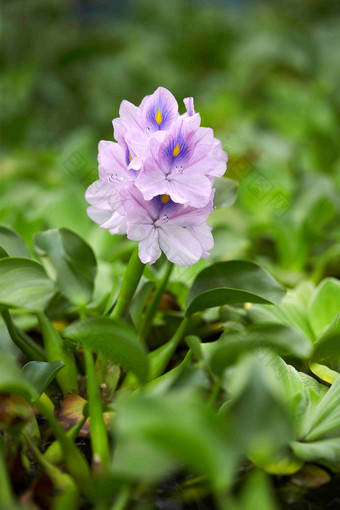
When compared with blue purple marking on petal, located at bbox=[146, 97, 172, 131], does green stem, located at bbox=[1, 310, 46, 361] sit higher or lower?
lower

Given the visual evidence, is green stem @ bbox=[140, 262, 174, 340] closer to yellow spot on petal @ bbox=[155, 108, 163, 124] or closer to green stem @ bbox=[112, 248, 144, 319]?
green stem @ bbox=[112, 248, 144, 319]

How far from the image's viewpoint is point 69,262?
0.81 m

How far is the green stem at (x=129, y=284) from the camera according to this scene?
699 mm

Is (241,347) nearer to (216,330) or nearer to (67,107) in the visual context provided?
(216,330)

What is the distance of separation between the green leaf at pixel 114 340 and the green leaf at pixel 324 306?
14.9 inches

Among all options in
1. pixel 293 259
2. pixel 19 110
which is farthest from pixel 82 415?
pixel 19 110

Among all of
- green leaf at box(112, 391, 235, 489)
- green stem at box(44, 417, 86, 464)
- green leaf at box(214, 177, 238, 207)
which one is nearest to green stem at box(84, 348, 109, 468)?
green stem at box(44, 417, 86, 464)

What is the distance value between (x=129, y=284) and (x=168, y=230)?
0.11 m

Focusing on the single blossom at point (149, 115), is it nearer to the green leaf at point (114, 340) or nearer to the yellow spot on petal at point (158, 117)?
the yellow spot on petal at point (158, 117)

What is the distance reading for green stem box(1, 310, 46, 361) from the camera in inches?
27.2

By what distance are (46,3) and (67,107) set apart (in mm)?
602

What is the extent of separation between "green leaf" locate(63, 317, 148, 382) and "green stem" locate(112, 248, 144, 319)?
14 centimetres

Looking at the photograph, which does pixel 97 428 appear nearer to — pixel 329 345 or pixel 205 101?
pixel 329 345

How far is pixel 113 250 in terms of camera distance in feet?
3.78
